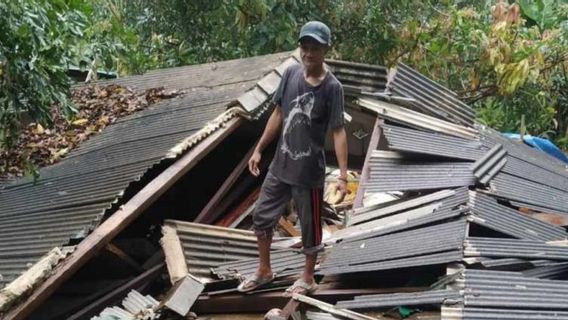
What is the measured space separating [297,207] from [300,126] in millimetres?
481

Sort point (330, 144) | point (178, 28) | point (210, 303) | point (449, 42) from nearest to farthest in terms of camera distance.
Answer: point (210, 303)
point (330, 144)
point (449, 42)
point (178, 28)

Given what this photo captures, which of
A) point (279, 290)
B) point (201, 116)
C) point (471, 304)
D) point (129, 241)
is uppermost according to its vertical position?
point (201, 116)

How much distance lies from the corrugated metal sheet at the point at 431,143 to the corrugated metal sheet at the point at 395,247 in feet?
4.14

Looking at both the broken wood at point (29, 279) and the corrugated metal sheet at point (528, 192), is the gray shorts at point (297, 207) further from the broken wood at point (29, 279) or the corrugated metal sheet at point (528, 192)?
the corrugated metal sheet at point (528, 192)

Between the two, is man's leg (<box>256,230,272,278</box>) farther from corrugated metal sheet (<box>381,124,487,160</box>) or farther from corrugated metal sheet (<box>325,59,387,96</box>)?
corrugated metal sheet (<box>325,59,387,96</box>)

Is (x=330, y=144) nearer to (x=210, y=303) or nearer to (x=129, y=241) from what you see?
(x=129, y=241)

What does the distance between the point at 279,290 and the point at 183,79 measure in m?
3.79

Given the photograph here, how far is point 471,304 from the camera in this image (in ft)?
10.2

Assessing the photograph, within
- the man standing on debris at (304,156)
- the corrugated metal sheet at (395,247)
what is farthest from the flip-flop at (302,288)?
the corrugated metal sheet at (395,247)

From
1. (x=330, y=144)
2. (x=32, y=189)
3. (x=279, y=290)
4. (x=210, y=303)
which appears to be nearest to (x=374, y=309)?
(x=279, y=290)

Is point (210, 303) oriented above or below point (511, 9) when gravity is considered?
below

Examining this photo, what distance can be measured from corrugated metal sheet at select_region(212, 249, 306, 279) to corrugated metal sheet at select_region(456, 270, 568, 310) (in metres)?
1.27

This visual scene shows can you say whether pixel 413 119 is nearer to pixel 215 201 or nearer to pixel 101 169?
pixel 215 201

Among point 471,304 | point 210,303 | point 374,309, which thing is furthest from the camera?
point 210,303
